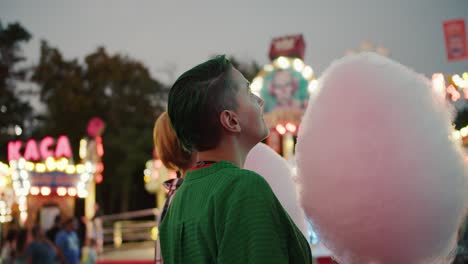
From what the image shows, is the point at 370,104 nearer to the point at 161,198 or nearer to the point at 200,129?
the point at 200,129

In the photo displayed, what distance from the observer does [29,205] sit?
681 inches

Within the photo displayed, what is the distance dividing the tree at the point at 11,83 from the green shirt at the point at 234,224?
96.7 ft

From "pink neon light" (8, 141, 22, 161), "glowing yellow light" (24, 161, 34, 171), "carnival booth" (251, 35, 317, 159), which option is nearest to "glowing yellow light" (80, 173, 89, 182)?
"glowing yellow light" (24, 161, 34, 171)

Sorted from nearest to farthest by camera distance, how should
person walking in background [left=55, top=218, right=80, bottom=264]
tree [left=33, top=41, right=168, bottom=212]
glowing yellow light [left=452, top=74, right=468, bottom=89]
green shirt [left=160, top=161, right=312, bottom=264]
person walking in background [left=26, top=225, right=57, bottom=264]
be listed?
green shirt [left=160, top=161, right=312, bottom=264]
person walking in background [left=26, top=225, right=57, bottom=264]
person walking in background [left=55, top=218, right=80, bottom=264]
glowing yellow light [left=452, top=74, right=468, bottom=89]
tree [left=33, top=41, right=168, bottom=212]

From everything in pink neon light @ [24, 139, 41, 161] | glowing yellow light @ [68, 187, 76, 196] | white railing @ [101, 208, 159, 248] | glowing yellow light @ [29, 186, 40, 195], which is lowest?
white railing @ [101, 208, 159, 248]

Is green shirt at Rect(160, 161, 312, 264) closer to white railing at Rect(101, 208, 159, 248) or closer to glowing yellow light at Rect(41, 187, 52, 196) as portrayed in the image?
white railing at Rect(101, 208, 159, 248)

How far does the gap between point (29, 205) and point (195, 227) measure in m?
17.6

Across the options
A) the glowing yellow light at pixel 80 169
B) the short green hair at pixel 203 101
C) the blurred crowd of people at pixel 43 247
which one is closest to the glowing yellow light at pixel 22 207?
the glowing yellow light at pixel 80 169

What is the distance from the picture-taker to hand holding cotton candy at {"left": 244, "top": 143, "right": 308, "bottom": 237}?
6.30 feet

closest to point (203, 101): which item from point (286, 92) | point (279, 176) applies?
point (279, 176)

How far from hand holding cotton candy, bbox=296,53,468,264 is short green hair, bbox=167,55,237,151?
1.44ft

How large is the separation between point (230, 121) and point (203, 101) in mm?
76

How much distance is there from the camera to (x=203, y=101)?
120cm

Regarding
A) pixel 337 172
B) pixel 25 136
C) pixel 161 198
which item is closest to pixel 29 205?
pixel 161 198
